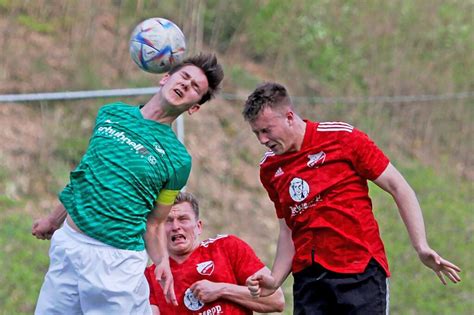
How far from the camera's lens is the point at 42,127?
29.8 feet

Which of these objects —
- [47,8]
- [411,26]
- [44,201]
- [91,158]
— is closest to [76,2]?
[47,8]

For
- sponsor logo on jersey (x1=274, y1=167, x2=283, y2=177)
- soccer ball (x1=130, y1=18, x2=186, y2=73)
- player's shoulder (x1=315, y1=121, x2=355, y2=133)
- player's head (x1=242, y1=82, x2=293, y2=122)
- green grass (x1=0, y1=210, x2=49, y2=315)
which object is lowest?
green grass (x1=0, y1=210, x2=49, y2=315)

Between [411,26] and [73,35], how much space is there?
744cm

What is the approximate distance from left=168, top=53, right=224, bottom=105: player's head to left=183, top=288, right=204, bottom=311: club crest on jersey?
103cm

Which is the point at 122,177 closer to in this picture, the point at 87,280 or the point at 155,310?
the point at 87,280

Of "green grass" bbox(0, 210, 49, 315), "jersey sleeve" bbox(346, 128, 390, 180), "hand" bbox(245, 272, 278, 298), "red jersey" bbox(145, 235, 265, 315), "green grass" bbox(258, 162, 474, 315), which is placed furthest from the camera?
"green grass" bbox(258, 162, 474, 315)

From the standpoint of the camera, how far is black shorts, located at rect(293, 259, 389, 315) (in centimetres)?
500

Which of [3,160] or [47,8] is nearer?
[3,160]

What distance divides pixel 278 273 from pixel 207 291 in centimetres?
40

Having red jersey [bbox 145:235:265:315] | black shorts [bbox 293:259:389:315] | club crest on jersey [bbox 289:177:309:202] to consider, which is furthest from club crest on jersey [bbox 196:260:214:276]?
club crest on jersey [bbox 289:177:309:202]

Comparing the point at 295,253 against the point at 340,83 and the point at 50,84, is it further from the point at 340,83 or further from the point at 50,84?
the point at 340,83

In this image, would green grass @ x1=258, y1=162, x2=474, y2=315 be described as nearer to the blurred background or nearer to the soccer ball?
the blurred background

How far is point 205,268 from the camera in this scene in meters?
5.26

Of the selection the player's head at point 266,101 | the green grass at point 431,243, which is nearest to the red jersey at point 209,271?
the player's head at point 266,101
